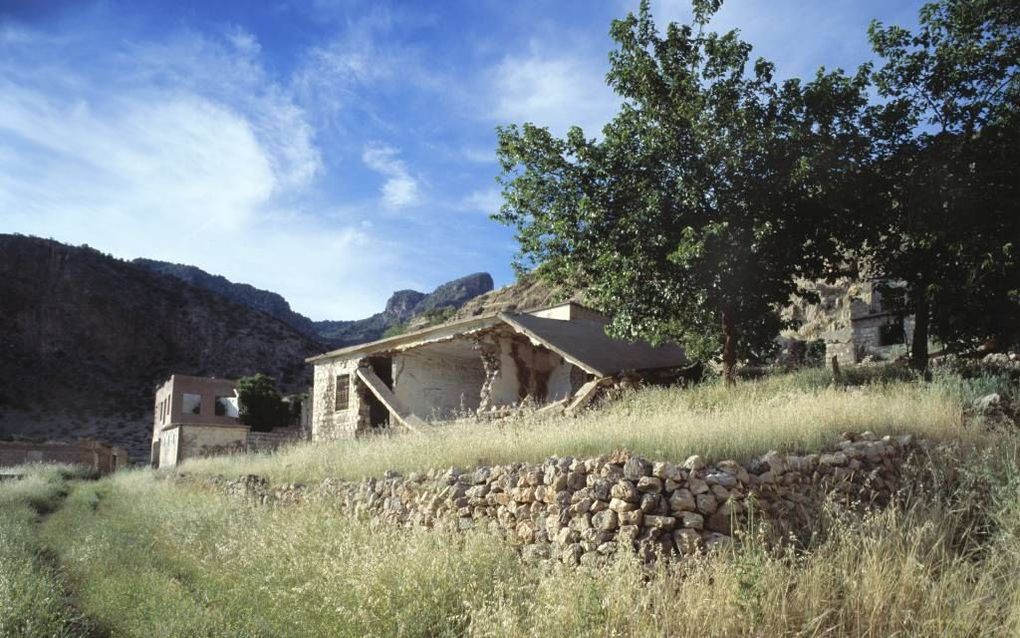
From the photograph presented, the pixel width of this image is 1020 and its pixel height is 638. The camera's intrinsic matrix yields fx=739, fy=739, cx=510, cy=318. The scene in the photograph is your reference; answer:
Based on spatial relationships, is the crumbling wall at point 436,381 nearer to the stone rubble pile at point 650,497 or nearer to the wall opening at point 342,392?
the wall opening at point 342,392

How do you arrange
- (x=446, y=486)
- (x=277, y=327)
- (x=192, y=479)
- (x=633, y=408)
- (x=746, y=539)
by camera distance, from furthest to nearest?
(x=277, y=327)
(x=192, y=479)
(x=633, y=408)
(x=446, y=486)
(x=746, y=539)

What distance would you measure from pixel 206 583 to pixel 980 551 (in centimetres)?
771

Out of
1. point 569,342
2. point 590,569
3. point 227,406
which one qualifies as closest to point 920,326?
point 569,342

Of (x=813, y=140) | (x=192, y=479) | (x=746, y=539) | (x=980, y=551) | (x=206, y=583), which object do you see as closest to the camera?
(x=746, y=539)

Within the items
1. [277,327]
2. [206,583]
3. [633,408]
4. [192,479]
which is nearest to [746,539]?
[206,583]

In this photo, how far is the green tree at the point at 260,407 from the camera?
124 ft

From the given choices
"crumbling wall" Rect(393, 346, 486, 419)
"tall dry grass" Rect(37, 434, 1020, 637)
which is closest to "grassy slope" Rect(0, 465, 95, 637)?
"tall dry grass" Rect(37, 434, 1020, 637)

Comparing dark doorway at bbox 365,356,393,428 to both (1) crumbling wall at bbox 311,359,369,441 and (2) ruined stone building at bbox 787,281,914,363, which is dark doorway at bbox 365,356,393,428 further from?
(2) ruined stone building at bbox 787,281,914,363

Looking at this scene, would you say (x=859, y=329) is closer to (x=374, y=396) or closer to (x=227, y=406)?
(x=374, y=396)

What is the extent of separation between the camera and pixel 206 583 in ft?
26.6

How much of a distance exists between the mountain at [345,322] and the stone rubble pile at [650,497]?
72849 millimetres

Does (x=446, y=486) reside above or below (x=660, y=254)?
below

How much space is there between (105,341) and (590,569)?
210ft

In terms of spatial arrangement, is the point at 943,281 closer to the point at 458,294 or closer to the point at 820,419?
the point at 820,419
